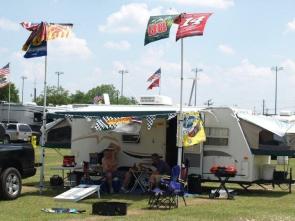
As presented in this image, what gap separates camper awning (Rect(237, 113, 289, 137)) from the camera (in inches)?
618

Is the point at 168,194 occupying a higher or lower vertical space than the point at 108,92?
lower

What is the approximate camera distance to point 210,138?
16.1 metres

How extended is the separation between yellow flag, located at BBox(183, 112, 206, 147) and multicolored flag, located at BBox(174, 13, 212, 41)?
2075mm

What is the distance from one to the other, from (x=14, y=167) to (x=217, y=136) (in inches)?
211

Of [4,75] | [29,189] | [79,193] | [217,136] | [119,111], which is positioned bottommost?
[29,189]

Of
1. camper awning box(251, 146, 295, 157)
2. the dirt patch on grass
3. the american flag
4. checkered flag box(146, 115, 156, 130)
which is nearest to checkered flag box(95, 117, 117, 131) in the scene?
checkered flag box(146, 115, 156, 130)

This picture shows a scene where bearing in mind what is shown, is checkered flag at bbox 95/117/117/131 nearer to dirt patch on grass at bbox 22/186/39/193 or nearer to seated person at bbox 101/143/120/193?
seated person at bbox 101/143/120/193

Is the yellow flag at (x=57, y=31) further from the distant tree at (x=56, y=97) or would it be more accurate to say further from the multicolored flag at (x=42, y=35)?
the distant tree at (x=56, y=97)

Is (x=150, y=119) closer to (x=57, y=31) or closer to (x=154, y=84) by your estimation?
(x=57, y=31)

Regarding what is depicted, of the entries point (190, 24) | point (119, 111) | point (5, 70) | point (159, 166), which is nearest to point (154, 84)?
point (119, 111)

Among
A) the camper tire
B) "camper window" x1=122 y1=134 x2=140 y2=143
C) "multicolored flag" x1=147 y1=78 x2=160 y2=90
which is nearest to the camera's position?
the camper tire

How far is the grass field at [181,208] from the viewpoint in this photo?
37.1 ft

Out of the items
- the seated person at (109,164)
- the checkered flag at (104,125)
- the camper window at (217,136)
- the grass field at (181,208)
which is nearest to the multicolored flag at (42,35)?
the checkered flag at (104,125)

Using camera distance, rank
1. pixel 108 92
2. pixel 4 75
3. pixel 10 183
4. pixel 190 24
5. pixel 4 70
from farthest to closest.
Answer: pixel 108 92
pixel 4 70
pixel 4 75
pixel 10 183
pixel 190 24
